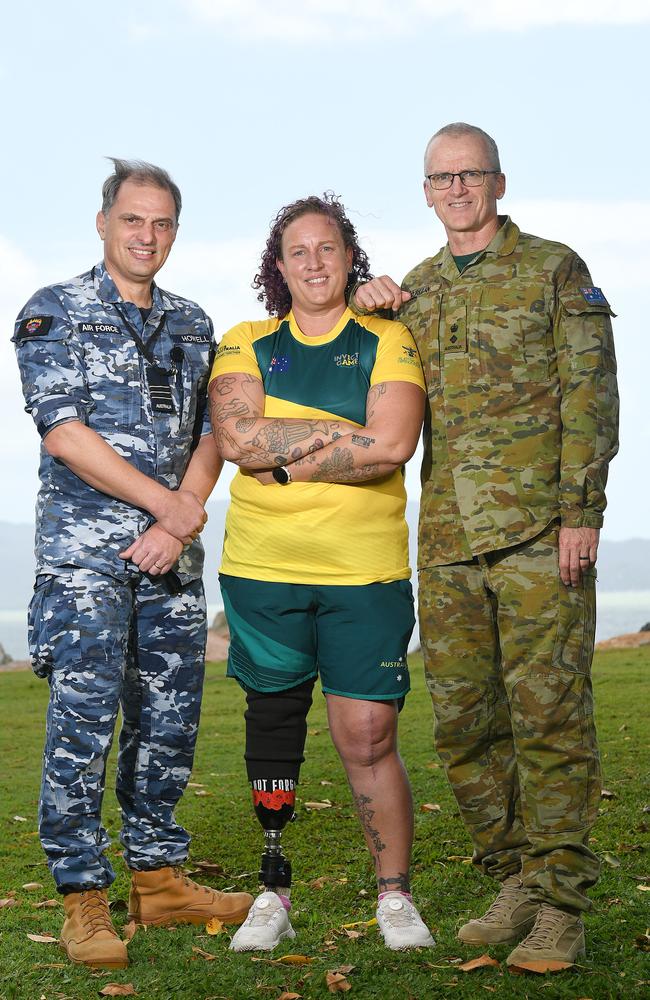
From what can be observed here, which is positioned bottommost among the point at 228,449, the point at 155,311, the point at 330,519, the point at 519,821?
the point at 519,821

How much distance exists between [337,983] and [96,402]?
6.68 feet

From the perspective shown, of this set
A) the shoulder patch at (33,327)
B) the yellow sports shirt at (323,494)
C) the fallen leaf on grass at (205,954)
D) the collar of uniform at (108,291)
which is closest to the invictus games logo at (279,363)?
the yellow sports shirt at (323,494)

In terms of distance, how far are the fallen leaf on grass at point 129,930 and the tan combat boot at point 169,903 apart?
26 millimetres

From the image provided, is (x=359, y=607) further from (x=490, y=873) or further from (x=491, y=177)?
(x=491, y=177)

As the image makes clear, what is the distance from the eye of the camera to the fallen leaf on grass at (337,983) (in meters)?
3.38

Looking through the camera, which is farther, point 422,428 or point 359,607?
point 422,428

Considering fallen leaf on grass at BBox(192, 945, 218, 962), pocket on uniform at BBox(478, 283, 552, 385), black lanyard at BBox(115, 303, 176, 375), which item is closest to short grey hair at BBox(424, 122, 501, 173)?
pocket on uniform at BBox(478, 283, 552, 385)

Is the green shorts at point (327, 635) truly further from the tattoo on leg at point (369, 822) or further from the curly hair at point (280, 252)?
the curly hair at point (280, 252)

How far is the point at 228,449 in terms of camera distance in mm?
3787

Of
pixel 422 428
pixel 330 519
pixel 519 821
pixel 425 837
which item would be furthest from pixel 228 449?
pixel 425 837

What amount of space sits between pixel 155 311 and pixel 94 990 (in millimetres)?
2270

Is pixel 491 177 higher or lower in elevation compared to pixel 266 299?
higher

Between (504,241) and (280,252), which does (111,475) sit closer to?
(280,252)

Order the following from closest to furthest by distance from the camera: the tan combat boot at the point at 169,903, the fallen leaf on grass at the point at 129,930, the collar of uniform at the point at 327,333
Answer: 1. the collar of uniform at the point at 327,333
2. the fallen leaf on grass at the point at 129,930
3. the tan combat boot at the point at 169,903
